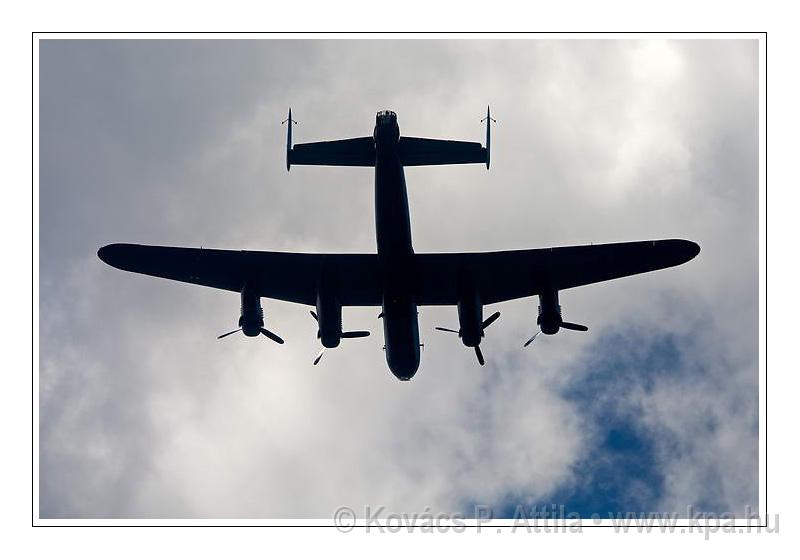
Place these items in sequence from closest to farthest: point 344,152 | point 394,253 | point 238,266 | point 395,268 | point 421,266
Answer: point 394,253, point 395,268, point 344,152, point 421,266, point 238,266

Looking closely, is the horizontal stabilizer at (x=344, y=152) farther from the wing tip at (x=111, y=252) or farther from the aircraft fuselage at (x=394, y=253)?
the wing tip at (x=111, y=252)

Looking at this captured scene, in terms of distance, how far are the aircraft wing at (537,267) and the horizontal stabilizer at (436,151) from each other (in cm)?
429

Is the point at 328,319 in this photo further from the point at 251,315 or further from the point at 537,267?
the point at 537,267

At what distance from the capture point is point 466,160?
1569 inches

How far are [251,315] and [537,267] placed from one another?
1313cm

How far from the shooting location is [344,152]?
40.0 m

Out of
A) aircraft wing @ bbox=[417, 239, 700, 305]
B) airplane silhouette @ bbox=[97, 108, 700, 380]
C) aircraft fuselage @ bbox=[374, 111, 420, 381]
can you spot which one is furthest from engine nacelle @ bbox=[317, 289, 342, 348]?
aircraft wing @ bbox=[417, 239, 700, 305]

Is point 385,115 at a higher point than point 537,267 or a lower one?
higher

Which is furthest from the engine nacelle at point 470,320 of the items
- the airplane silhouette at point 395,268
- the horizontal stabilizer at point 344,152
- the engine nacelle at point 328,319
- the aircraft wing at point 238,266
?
the horizontal stabilizer at point 344,152

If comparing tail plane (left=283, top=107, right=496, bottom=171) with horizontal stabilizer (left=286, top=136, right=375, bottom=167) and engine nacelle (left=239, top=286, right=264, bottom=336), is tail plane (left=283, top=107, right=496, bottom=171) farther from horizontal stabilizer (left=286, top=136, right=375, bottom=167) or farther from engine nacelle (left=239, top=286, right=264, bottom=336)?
engine nacelle (left=239, top=286, right=264, bottom=336)

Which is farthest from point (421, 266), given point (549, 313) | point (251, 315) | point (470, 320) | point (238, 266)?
point (238, 266)
